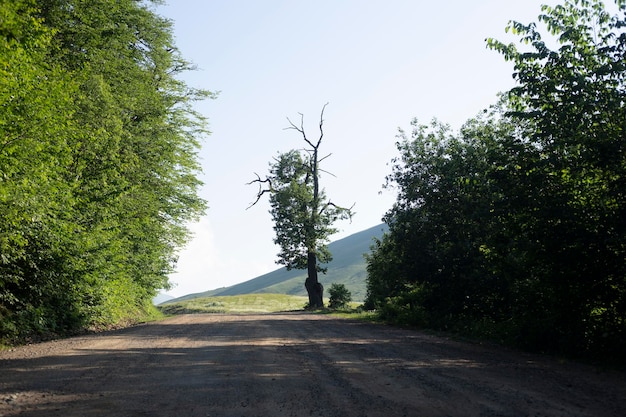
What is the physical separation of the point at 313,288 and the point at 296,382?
109ft

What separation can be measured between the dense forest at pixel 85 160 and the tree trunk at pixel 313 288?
43.1ft

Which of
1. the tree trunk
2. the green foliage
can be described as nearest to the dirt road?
the tree trunk

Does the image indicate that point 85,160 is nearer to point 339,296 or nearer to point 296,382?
point 296,382

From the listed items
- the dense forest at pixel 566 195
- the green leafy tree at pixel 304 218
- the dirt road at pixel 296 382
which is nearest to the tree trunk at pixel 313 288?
the green leafy tree at pixel 304 218

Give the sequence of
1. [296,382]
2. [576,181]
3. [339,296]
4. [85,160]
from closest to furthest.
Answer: [296,382] < [576,181] < [85,160] < [339,296]

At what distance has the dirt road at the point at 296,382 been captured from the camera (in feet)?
20.5

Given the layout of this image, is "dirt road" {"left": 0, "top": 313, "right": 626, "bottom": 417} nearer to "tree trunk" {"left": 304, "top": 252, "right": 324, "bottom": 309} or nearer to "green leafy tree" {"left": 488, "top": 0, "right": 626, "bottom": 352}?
"green leafy tree" {"left": 488, "top": 0, "right": 626, "bottom": 352}

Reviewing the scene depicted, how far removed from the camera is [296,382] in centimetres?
785

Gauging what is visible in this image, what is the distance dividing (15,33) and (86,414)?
28.5 feet

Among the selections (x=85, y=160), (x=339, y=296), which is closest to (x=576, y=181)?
(x=85, y=160)

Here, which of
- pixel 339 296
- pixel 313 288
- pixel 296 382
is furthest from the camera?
pixel 313 288

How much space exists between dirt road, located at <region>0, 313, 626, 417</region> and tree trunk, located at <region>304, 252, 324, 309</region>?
27.2m

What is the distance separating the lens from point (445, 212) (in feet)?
67.6

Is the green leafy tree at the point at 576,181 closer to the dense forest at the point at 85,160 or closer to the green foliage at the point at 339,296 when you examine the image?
the dense forest at the point at 85,160
